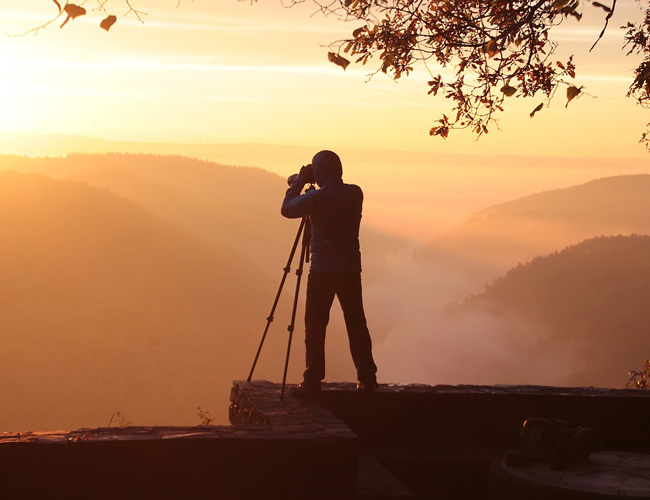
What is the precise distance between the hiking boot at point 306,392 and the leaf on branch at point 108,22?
4.08m

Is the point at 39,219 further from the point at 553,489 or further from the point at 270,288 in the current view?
the point at 553,489

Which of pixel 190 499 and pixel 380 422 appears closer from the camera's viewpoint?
pixel 190 499

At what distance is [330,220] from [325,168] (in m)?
0.56

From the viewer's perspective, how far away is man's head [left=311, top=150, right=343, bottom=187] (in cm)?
867

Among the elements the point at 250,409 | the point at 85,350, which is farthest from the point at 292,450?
the point at 85,350

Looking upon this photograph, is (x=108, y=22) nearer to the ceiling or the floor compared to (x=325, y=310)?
nearer to the ceiling

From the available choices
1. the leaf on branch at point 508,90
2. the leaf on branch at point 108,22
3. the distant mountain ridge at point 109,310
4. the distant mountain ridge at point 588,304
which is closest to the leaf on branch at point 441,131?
the leaf on branch at point 508,90

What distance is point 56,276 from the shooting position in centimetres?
12038

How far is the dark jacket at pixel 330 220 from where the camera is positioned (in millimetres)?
8531

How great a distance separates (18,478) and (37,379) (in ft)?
305

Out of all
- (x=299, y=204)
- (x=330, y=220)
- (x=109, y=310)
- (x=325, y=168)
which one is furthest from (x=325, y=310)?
(x=109, y=310)

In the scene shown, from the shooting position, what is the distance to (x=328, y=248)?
8.56m

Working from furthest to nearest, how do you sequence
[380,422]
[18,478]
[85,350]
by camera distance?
[85,350]
[380,422]
[18,478]

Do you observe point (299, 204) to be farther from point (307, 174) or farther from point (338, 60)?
point (338, 60)
